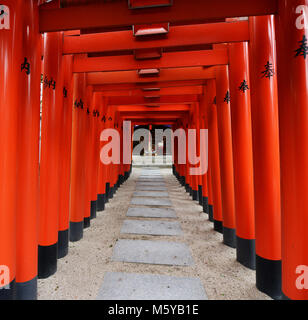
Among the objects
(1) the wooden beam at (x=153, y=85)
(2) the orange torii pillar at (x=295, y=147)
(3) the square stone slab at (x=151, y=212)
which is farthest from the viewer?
(3) the square stone slab at (x=151, y=212)

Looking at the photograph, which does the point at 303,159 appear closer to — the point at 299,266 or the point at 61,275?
the point at 299,266

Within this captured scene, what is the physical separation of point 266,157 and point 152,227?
2829mm

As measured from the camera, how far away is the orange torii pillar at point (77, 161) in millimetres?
3508

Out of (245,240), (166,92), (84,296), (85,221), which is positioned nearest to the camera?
(84,296)

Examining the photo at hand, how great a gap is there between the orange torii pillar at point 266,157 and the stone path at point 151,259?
82 cm

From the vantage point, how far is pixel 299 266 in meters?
1.58

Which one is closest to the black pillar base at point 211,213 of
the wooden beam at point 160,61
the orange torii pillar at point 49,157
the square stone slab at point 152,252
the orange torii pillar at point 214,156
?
Result: the orange torii pillar at point 214,156

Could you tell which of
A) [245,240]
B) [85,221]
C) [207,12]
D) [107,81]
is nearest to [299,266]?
[245,240]

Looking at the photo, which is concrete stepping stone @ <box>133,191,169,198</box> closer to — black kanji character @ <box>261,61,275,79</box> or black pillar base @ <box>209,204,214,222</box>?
black pillar base @ <box>209,204,214,222</box>

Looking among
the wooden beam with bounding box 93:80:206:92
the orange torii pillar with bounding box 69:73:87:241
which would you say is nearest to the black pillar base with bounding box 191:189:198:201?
the wooden beam with bounding box 93:80:206:92

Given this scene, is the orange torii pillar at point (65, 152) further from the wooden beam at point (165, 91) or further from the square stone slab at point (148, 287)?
the wooden beam at point (165, 91)

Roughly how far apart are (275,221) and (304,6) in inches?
82.9

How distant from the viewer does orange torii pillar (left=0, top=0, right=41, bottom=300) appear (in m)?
1.61
